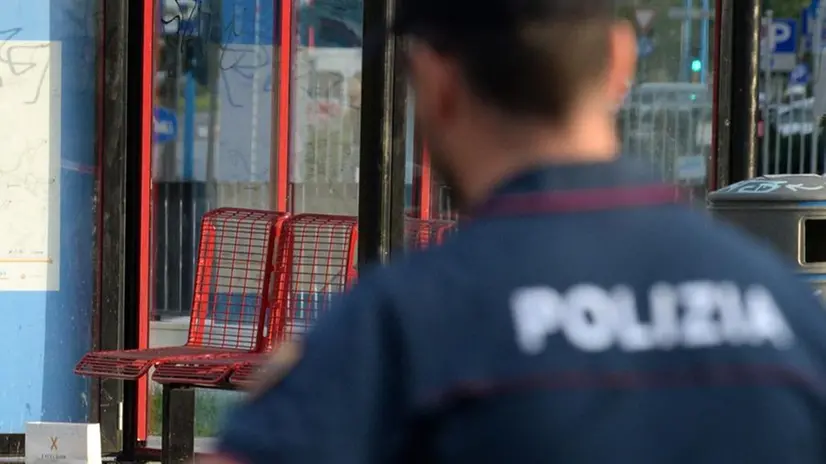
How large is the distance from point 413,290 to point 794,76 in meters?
6.07

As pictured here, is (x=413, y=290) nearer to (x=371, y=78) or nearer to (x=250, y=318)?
(x=371, y=78)

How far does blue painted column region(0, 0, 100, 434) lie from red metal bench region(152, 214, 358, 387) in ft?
2.92

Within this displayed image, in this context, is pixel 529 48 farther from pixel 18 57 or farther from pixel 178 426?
pixel 18 57

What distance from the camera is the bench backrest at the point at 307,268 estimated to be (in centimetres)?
633

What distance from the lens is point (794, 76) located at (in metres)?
6.93

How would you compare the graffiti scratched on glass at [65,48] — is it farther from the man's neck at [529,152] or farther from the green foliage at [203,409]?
the man's neck at [529,152]

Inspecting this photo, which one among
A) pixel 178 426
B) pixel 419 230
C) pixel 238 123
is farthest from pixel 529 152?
pixel 238 123

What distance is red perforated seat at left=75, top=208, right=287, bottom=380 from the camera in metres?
6.46

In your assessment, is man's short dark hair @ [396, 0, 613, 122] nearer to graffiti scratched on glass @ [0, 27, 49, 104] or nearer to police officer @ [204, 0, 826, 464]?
police officer @ [204, 0, 826, 464]

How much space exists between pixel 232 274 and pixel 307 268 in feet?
1.27

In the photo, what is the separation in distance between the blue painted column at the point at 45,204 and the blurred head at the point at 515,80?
5596 millimetres

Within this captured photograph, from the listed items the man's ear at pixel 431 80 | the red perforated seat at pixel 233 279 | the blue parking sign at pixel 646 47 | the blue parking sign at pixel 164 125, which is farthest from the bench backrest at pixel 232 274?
the man's ear at pixel 431 80

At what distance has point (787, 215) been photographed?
443 cm

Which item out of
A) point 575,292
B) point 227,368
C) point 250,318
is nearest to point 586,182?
point 575,292
